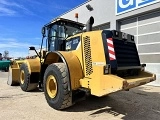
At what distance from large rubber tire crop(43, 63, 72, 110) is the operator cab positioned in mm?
1229

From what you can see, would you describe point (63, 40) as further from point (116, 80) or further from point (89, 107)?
point (116, 80)

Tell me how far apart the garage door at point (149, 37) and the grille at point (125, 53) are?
582 cm

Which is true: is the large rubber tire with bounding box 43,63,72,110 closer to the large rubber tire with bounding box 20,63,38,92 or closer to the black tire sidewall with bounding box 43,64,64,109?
the black tire sidewall with bounding box 43,64,64,109

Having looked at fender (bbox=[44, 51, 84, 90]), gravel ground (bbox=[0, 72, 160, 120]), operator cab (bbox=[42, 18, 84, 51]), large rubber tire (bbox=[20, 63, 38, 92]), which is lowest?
gravel ground (bbox=[0, 72, 160, 120])

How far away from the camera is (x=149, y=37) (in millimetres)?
11281

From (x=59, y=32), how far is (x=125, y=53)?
8.39 ft

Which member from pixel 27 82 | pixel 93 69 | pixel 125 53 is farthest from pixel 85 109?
pixel 27 82

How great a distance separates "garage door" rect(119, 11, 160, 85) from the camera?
1084 centimetres

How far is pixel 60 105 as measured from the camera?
5070 mm

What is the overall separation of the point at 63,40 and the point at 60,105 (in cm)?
228

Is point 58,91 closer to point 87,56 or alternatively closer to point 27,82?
point 87,56

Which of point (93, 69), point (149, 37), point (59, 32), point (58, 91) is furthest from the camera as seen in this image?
point (149, 37)

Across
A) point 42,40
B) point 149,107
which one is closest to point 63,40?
point 42,40

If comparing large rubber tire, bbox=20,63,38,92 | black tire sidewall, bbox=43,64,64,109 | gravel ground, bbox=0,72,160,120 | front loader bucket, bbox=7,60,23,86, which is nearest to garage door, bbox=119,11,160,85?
gravel ground, bbox=0,72,160,120
